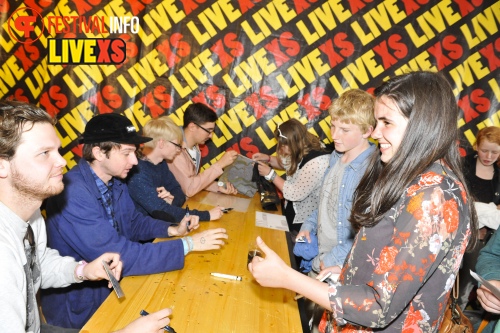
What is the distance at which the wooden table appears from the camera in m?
1.65

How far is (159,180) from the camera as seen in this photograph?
3.54 meters

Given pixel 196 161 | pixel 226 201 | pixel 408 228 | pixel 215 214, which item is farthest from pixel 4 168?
pixel 196 161

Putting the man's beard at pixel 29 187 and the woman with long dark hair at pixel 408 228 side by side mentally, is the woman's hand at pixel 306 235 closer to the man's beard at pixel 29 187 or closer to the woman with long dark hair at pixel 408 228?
the woman with long dark hair at pixel 408 228

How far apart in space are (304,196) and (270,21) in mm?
2408

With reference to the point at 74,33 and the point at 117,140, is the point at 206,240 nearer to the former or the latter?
the point at 117,140

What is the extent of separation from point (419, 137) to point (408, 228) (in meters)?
0.28

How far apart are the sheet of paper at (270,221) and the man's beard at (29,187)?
1811mm

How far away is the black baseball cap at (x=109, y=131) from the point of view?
227cm

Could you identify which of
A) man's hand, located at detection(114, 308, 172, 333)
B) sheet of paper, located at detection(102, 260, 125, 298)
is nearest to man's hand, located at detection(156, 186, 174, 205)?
sheet of paper, located at detection(102, 260, 125, 298)

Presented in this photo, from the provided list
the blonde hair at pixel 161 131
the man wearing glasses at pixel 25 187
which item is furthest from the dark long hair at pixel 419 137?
the blonde hair at pixel 161 131

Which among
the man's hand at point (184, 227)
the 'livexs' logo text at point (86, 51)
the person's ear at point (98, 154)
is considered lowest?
the man's hand at point (184, 227)

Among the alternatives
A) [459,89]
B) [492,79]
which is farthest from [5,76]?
[492,79]

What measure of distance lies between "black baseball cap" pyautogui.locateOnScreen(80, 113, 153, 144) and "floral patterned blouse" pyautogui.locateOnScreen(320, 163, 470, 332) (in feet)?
4.87

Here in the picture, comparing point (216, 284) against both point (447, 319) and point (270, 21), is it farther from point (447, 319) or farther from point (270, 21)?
point (270, 21)
